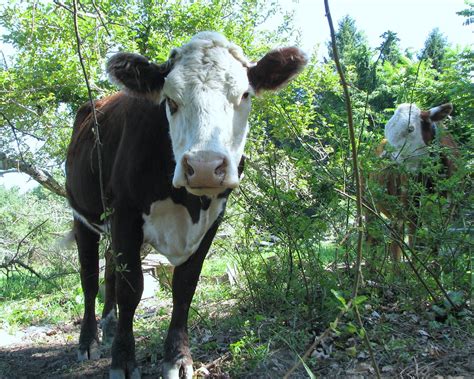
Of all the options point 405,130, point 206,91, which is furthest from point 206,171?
point 405,130

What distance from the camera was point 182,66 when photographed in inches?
125

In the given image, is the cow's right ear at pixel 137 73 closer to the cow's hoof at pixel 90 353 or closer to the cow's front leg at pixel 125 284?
the cow's front leg at pixel 125 284

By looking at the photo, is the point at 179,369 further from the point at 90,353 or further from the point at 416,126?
the point at 416,126

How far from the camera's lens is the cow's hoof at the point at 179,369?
3334 mm

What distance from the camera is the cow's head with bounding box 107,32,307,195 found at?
8.66 ft

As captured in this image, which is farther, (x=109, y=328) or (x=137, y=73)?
(x=109, y=328)

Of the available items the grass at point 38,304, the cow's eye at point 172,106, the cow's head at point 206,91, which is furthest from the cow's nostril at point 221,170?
the grass at point 38,304

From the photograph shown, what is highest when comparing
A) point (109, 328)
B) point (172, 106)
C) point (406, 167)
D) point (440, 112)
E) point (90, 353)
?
point (440, 112)

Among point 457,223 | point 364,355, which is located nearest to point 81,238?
point 364,355

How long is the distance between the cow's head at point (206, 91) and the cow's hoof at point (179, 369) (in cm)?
130

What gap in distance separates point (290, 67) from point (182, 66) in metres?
0.85

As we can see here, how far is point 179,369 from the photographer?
11.1ft

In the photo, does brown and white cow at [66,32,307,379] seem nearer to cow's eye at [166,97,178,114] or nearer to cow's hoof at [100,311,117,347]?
cow's eye at [166,97,178,114]

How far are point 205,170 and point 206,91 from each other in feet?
2.09
